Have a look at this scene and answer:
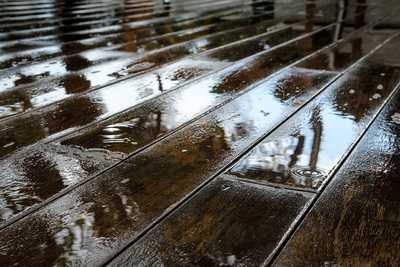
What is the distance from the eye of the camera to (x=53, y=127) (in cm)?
106

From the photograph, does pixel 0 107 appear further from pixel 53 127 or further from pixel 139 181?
pixel 139 181

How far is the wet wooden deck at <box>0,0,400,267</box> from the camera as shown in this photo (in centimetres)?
60

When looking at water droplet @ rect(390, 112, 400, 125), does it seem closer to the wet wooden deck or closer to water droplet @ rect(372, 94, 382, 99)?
the wet wooden deck

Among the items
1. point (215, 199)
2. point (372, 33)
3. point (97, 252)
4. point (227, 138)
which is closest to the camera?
point (97, 252)

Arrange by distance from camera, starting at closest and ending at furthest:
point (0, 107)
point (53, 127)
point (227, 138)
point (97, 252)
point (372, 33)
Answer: point (97, 252) < point (227, 138) < point (53, 127) < point (0, 107) < point (372, 33)

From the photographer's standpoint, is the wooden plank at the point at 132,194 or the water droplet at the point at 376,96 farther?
the water droplet at the point at 376,96

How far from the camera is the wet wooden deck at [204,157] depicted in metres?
0.60

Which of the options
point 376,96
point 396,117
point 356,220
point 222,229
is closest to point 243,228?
point 222,229

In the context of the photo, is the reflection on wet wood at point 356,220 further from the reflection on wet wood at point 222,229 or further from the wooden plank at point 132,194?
the wooden plank at point 132,194

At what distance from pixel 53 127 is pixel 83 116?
0.09m

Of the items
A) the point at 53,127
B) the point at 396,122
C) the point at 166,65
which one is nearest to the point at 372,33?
the point at 166,65

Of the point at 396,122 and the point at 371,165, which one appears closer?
the point at 371,165

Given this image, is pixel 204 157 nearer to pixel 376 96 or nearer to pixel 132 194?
pixel 132 194

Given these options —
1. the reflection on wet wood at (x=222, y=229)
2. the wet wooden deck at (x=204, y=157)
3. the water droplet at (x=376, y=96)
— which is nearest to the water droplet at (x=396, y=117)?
the wet wooden deck at (x=204, y=157)
